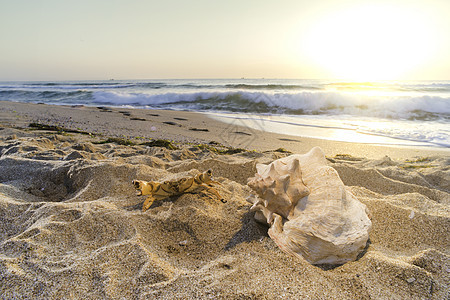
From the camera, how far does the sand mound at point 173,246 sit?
1421mm

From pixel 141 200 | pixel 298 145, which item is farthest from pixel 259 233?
pixel 298 145

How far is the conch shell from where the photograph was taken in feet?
5.35

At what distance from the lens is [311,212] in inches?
70.5

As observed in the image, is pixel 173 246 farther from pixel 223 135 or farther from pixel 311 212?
pixel 223 135

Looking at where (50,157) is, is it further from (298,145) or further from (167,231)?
(298,145)

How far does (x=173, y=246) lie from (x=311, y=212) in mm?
995

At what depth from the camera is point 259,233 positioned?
2012mm

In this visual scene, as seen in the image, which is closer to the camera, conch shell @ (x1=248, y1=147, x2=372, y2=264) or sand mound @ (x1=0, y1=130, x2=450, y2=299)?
sand mound @ (x1=0, y1=130, x2=450, y2=299)

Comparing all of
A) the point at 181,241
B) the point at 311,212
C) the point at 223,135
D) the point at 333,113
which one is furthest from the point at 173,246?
the point at 333,113

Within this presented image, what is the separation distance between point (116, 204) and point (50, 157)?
184 cm

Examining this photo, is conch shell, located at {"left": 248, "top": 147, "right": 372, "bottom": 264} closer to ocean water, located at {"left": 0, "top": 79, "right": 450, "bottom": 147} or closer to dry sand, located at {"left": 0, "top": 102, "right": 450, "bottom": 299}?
dry sand, located at {"left": 0, "top": 102, "right": 450, "bottom": 299}

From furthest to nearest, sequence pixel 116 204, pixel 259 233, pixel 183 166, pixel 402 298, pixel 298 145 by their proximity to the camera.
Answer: pixel 298 145
pixel 183 166
pixel 116 204
pixel 259 233
pixel 402 298

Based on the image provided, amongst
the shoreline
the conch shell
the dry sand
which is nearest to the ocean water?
the shoreline

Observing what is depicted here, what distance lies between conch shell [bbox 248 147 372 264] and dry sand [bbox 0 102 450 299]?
0.09 metres
